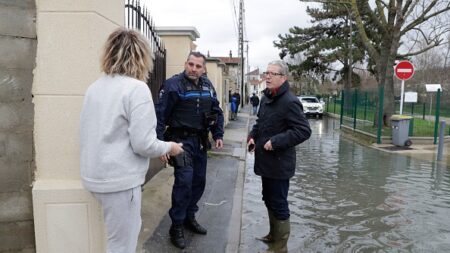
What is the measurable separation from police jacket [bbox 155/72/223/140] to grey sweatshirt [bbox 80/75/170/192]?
1.34m

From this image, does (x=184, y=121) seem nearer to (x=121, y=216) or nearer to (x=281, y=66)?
(x=281, y=66)

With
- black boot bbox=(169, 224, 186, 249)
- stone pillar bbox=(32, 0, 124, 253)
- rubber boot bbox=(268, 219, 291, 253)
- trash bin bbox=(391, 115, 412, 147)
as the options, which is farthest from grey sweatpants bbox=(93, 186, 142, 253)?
trash bin bbox=(391, 115, 412, 147)

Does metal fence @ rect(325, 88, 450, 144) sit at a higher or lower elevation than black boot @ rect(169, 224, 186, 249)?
higher

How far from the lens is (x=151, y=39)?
6.41 metres

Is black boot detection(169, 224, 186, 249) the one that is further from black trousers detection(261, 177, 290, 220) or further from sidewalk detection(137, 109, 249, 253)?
black trousers detection(261, 177, 290, 220)

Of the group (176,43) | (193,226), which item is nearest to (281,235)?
(193,226)

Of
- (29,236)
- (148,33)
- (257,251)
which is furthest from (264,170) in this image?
(148,33)

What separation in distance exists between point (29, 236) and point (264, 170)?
2217mm

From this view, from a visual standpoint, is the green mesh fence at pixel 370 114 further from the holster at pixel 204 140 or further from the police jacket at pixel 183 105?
the police jacket at pixel 183 105

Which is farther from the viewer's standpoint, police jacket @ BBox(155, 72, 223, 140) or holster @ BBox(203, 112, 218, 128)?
holster @ BBox(203, 112, 218, 128)

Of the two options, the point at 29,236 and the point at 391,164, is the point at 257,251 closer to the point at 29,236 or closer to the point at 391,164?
the point at 29,236

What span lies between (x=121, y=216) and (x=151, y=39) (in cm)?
438

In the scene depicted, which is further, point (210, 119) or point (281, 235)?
point (281, 235)

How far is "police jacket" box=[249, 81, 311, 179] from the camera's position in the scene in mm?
3948
